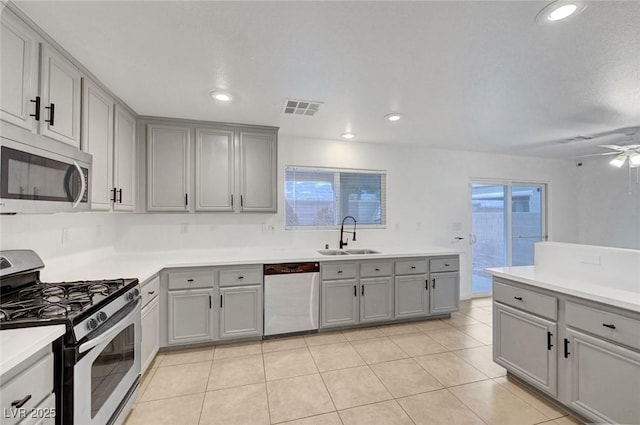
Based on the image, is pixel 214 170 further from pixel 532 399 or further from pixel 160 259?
pixel 532 399

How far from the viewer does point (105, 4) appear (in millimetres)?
1385

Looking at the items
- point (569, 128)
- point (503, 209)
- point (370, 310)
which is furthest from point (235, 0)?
point (503, 209)

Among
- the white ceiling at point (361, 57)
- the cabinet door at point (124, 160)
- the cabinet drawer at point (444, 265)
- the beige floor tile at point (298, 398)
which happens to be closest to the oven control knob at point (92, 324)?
the beige floor tile at point (298, 398)

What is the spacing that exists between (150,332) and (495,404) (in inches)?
112

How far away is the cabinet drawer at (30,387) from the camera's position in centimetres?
97

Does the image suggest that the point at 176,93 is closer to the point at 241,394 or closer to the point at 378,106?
the point at 378,106

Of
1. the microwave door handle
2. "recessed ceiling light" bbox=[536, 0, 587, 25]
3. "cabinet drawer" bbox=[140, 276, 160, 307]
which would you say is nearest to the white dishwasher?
"cabinet drawer" bbox=[140, 276, 160, 307]

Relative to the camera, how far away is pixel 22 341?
1.10 metres

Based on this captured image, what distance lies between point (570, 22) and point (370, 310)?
3005 millimetres

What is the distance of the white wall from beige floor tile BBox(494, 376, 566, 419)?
4.24 metres

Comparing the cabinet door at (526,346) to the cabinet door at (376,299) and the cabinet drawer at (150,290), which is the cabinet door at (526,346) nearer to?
the cabinet door at (376,299)

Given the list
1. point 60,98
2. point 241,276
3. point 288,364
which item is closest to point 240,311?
point 241,276

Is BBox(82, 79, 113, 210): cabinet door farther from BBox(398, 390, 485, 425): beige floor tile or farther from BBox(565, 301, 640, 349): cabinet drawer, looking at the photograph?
BBox(565, 301, 640, 349): cabinet drawer

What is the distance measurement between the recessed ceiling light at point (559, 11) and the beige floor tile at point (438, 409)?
249 centimetres
